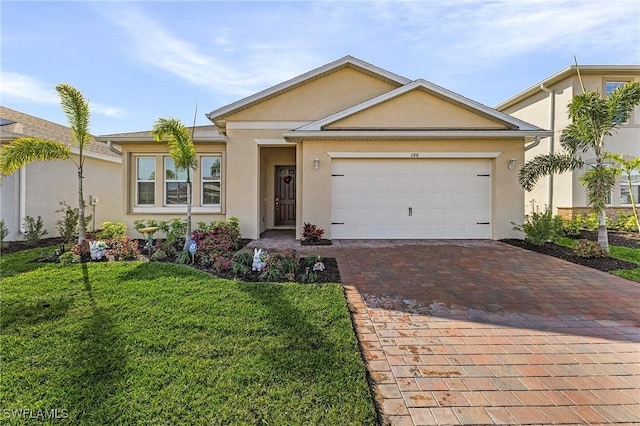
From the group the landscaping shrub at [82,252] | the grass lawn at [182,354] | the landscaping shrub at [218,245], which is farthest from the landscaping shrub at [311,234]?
the landscaping shrub at [82,252]

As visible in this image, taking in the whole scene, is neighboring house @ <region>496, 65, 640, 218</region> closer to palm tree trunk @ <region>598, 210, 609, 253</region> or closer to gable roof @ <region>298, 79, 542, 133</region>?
Result: gable roof @ <region>298, 79, 542, 133</region>

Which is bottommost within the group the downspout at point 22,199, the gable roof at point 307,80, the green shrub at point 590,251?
the green shrub at point 590,251

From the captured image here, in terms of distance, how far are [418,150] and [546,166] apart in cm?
361

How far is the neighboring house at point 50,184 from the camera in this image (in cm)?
1046

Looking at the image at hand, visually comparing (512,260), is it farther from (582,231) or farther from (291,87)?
(291,87)

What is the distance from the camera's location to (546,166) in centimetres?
888

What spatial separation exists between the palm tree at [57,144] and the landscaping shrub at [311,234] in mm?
5868

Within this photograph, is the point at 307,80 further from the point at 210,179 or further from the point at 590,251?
the point at 590,251

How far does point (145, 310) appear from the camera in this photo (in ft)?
14.1

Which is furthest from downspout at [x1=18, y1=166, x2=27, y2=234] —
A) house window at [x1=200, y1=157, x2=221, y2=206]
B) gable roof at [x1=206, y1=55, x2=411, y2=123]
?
gable roof at [x1=206, y1=55, x2=411, y2=123]

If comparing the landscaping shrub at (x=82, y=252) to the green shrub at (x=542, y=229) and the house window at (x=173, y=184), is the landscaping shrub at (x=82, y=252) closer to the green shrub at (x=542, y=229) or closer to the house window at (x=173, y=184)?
the house window at (x=173, y=184)

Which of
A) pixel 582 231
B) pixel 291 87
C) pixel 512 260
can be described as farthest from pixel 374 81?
pixel 582 231

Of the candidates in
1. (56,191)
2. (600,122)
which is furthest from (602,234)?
(56,191)

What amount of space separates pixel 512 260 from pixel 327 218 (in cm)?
530
